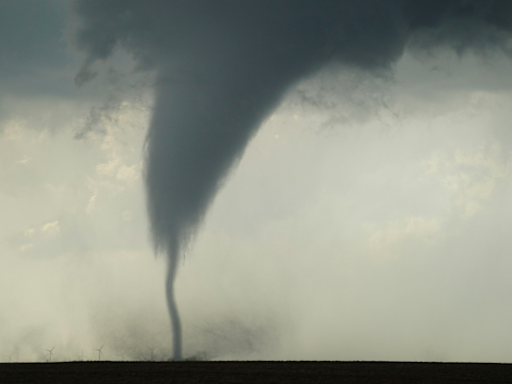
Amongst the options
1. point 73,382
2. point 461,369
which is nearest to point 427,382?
point 461,369

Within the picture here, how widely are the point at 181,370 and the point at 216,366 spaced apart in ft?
17.2

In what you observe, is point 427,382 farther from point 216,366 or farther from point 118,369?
point 118,369

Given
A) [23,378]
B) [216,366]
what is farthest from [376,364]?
[23,378]

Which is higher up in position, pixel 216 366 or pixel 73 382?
pixel 216 366

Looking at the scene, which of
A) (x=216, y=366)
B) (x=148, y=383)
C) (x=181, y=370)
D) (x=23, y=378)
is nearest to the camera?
(x=148, y=383)

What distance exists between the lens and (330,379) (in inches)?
1667

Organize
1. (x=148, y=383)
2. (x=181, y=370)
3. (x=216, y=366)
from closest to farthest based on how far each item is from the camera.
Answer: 1. (x=148, y=383)
2. (x=181, y=370)
3. (x=216, y=366)

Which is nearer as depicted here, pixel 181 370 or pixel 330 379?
pixel 330 379

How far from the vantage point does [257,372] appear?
47.3 metres

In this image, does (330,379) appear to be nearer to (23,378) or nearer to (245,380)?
(245,380)

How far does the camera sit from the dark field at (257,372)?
139 feet

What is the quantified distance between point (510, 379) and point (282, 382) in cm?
2010

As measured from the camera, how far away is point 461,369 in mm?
50688

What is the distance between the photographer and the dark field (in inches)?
1673
